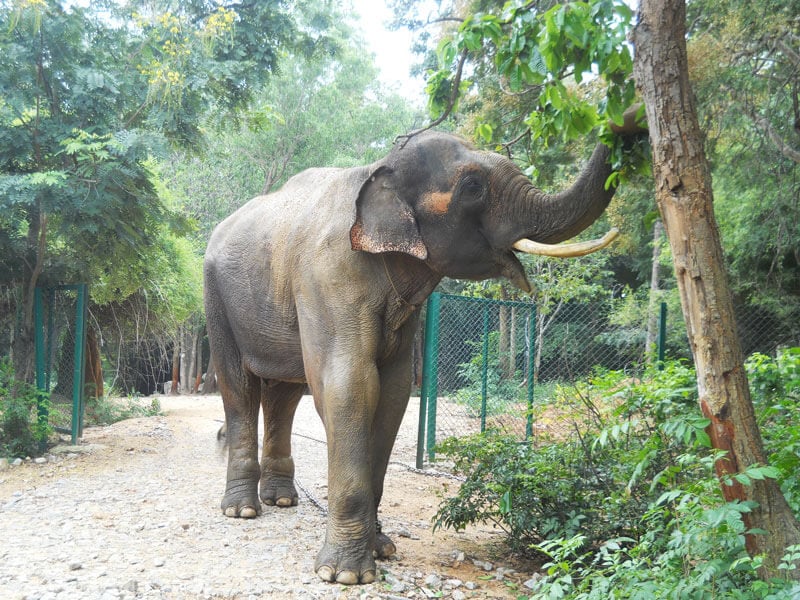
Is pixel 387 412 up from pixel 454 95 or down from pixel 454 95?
down

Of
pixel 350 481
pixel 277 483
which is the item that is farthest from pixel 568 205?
pixel 277 483

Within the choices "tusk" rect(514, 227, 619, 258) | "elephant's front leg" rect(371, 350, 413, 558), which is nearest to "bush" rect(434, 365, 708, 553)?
"elephant's front leg" rect(371, 350, 413, 558)

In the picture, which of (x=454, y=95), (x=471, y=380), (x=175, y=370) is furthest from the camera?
(x=175, y=370)

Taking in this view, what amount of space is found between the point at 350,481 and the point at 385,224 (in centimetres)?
158

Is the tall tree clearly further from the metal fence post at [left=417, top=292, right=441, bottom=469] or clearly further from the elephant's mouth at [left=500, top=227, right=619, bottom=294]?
the elephant's mouth at [left=500, top=227, right=619, bottom=294]

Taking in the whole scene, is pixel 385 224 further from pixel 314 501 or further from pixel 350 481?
pixel 314 501

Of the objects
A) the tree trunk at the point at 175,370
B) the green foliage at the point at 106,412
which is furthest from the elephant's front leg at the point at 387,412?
→ the tree trunk at the point at 175,370

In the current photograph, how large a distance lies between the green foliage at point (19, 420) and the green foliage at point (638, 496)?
5.35 m

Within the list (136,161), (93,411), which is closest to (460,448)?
(136,161)

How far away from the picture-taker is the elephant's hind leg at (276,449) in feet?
21.1

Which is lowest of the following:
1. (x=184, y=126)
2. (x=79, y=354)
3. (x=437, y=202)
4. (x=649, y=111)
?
(x=79, y=354)

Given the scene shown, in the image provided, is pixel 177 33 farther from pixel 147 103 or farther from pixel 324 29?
pixel 324 29

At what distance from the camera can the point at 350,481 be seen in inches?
177

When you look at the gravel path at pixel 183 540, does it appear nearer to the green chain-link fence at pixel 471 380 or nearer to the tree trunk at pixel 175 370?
the green chain-link fence at pixel 471 380
